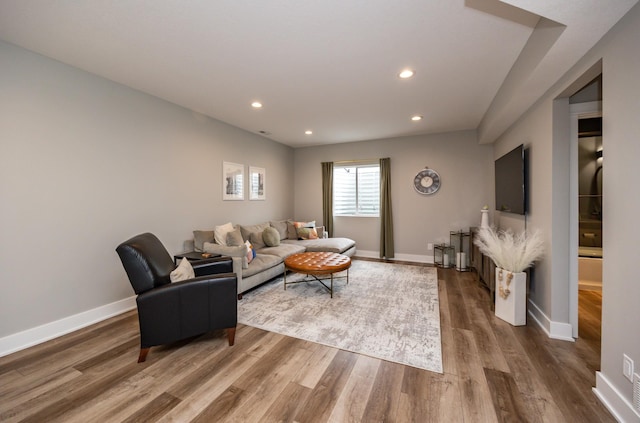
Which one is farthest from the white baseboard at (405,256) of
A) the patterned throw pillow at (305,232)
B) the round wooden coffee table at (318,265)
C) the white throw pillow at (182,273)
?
the white throw pillow at (182,273)

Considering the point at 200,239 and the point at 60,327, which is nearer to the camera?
the point at 60,327

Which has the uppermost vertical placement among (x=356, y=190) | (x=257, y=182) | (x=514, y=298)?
(x=257, y=182)

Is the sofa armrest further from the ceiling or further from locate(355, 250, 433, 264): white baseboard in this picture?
locate(355, 250, 433, 264): white baseboard

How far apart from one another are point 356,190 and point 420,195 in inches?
55.9

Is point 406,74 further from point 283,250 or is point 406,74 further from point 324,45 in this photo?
point 283,250

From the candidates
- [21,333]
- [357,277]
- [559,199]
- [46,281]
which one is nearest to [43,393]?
[21,333]

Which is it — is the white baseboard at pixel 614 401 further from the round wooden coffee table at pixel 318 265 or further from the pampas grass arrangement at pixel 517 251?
the round wooden coffee table at pixel 318 265

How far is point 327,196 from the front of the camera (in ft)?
20.0

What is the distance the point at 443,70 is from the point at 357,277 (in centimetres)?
311

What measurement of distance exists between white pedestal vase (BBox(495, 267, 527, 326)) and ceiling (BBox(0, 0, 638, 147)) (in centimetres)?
183

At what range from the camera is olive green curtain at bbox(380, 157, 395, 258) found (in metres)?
5.50

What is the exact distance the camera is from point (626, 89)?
1.44 m

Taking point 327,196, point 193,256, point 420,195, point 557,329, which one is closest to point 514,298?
point 557,329

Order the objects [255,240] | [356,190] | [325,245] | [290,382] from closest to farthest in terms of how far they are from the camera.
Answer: [290,382], [255,240], [325,245], [356,190]
